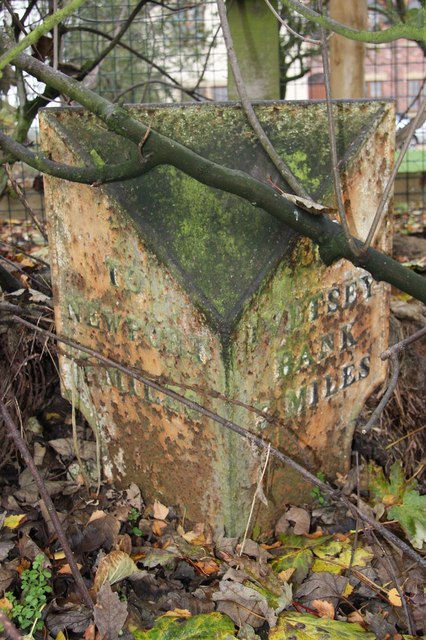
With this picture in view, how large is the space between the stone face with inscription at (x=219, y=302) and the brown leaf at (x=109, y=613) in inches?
15.9

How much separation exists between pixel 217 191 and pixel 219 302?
13.4 inches

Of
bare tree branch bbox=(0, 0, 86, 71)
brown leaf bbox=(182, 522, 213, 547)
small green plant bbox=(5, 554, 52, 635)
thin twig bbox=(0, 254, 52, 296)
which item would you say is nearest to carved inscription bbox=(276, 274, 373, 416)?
brown leaf bbox=(182, 522, 213, 547)

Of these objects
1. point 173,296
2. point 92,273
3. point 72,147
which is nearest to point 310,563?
point 173,296

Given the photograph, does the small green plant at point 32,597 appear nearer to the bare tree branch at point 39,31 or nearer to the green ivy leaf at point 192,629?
the green ivy leaf at point 192,629

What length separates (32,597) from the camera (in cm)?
204

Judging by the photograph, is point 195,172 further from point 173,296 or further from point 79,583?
point 79,583

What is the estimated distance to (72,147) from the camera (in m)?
2.31

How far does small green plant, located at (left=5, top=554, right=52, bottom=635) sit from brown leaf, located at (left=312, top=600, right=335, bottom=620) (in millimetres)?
722

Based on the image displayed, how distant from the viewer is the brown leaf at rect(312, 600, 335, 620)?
6.76 feet

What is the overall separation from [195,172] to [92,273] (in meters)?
0.59

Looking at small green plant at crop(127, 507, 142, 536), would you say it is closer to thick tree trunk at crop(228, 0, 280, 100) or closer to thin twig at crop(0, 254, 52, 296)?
thin twig at crop(0, 254, 52, 296)

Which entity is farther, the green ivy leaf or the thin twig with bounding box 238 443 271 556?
the thin twig with bounding box 238 443 271 556

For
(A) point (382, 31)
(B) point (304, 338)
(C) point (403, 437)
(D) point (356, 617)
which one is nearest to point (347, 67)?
(C) point (403, 437)

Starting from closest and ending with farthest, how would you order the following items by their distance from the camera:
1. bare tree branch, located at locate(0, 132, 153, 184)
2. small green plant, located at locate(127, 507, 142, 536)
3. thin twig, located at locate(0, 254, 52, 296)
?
1. bare tree branch, located at locate(0, 132, 153, 184)
2. small green plant, located at locate(127, 507, 142, 536)
3. thin twig, located at locate(0, 254, 52, 296)
